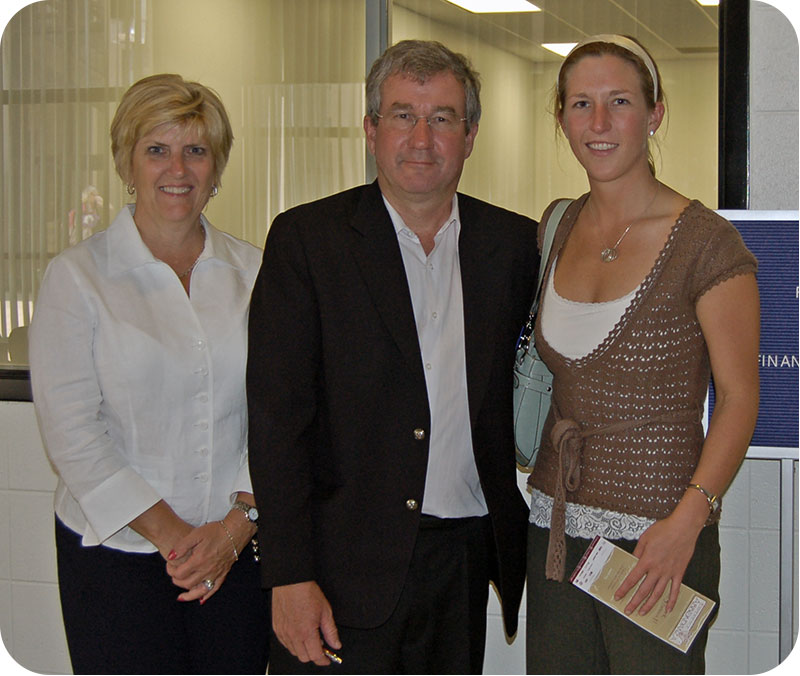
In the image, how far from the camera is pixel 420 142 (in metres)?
1.97

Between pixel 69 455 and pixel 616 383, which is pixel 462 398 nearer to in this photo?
pixel 616 383

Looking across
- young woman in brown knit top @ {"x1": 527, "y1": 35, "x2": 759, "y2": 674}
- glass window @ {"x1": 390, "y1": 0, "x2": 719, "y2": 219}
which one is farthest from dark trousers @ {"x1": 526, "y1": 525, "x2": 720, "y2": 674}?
glass window @ {"x1": 390, "y1": 0, "x2": 719, "y2": 219}

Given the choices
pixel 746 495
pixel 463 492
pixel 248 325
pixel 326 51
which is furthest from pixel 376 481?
pixel 326 51

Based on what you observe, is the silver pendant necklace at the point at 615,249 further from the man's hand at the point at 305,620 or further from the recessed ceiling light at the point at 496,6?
the recessed ceiling light at the point at 496,6

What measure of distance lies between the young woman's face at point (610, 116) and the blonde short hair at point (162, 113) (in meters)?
0.83

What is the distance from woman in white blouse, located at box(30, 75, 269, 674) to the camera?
6.54 feet

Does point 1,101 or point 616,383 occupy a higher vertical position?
point 1,101

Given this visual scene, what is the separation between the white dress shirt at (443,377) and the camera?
1.96 meters

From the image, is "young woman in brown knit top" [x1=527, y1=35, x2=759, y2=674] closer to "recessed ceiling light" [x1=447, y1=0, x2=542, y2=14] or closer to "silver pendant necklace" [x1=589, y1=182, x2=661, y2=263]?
"silver pendant necklace" [x1=589, y1=182, x2=661, y2=263]

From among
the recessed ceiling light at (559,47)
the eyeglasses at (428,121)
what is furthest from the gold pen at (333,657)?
the recessed ceiling light at (559,47)

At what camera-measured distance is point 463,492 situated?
6.52 feet

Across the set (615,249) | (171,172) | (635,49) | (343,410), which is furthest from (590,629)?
(171,172)

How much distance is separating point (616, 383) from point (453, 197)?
60cm

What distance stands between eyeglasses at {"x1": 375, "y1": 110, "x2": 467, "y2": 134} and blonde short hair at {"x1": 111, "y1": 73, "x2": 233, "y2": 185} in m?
0.43
